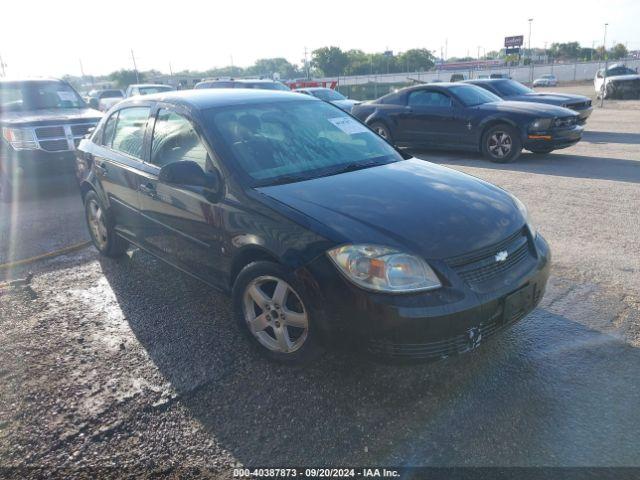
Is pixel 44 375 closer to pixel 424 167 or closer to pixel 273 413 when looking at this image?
pixel 273 413

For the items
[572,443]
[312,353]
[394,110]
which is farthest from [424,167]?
[394,110]

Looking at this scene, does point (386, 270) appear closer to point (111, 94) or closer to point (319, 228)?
point (319, 228)

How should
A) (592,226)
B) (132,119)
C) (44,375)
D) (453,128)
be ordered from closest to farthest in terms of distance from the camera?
(44,375)
(132,119)
(592,226)
(453,128)

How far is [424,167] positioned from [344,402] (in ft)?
6.27

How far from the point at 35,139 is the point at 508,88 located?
10.9 meters

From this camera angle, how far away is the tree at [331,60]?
3329 inches

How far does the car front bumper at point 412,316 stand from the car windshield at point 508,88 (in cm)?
1131

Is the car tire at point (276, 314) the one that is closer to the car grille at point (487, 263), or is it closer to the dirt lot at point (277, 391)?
the dirt lot at point (277, 391)

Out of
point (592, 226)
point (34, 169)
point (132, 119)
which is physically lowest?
point (592, 226)

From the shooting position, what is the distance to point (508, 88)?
12.8 meters

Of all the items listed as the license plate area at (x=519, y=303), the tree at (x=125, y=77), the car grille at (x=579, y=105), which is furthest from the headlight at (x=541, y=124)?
the tree at (x=125, y=77)

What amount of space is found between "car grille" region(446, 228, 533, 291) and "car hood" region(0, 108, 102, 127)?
8.03 m

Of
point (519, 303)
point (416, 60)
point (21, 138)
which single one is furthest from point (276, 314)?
point (416, 60)

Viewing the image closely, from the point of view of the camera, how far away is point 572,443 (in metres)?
2.41
